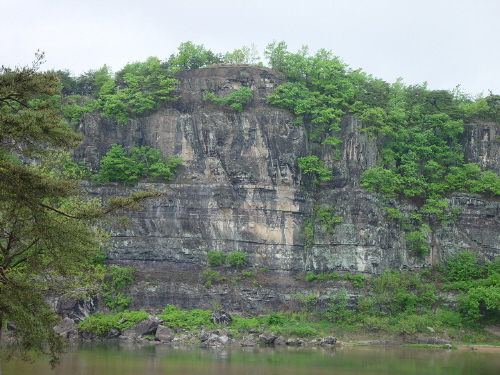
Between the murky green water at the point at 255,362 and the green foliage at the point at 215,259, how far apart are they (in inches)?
632

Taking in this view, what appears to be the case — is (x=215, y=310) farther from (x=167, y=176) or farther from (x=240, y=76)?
(x=240, y=76)

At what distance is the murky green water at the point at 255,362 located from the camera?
36.7 meters

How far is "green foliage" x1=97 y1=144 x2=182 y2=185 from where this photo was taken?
7288 cm

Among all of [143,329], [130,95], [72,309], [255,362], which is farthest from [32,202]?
[130,95]

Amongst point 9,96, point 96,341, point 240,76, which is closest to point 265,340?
point 96,341

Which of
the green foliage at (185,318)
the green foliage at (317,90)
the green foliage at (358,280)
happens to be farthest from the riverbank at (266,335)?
the green foliage at (317,90)

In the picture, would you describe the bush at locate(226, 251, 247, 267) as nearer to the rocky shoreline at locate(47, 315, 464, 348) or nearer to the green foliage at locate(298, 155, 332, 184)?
the rocky shoreline at locate(47, 315, 464, 348)

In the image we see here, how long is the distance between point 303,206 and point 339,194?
415cm

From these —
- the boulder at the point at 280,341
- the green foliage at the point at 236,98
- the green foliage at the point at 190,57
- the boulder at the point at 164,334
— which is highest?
the green foliage at the point at 190,57

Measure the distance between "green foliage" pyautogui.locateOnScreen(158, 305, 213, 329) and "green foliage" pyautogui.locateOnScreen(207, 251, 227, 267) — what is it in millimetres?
6679

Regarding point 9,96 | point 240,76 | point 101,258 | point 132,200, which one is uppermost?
point 240,76

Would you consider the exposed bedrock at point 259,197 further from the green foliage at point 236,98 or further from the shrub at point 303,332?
the shrub at point 303,332

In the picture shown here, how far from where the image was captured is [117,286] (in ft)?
213

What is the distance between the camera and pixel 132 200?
76.9 ft
